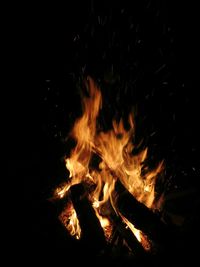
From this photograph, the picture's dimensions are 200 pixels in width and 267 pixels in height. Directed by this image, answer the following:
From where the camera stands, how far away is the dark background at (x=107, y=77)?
4.13m

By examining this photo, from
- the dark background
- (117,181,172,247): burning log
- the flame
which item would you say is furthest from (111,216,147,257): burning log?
the dark background

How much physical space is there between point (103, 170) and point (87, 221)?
0.74 metres

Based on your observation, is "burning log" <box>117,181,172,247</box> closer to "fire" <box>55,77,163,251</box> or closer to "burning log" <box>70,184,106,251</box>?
"fire" <box>55,77,163,251</box>

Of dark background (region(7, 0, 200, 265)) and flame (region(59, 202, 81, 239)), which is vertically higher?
dark background (region(7, 0, 200, 265))

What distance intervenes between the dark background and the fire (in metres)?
0.36

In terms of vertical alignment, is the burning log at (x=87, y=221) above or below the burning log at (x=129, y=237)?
above

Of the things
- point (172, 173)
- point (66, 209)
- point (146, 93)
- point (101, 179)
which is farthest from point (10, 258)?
point (146, 93)

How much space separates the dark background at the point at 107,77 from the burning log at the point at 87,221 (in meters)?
0.82

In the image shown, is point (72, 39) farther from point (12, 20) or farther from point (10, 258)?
point (10, 258)

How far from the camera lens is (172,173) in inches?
158

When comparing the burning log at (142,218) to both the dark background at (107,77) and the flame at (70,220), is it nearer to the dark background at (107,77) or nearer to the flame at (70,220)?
the flame at (70,220)

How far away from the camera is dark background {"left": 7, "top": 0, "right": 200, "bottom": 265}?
13.5 ft

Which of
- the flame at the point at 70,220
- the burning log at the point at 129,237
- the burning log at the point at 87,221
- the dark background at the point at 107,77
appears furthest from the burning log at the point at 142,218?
the dark background at the point at 107,77

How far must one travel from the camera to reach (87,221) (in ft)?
8.49
